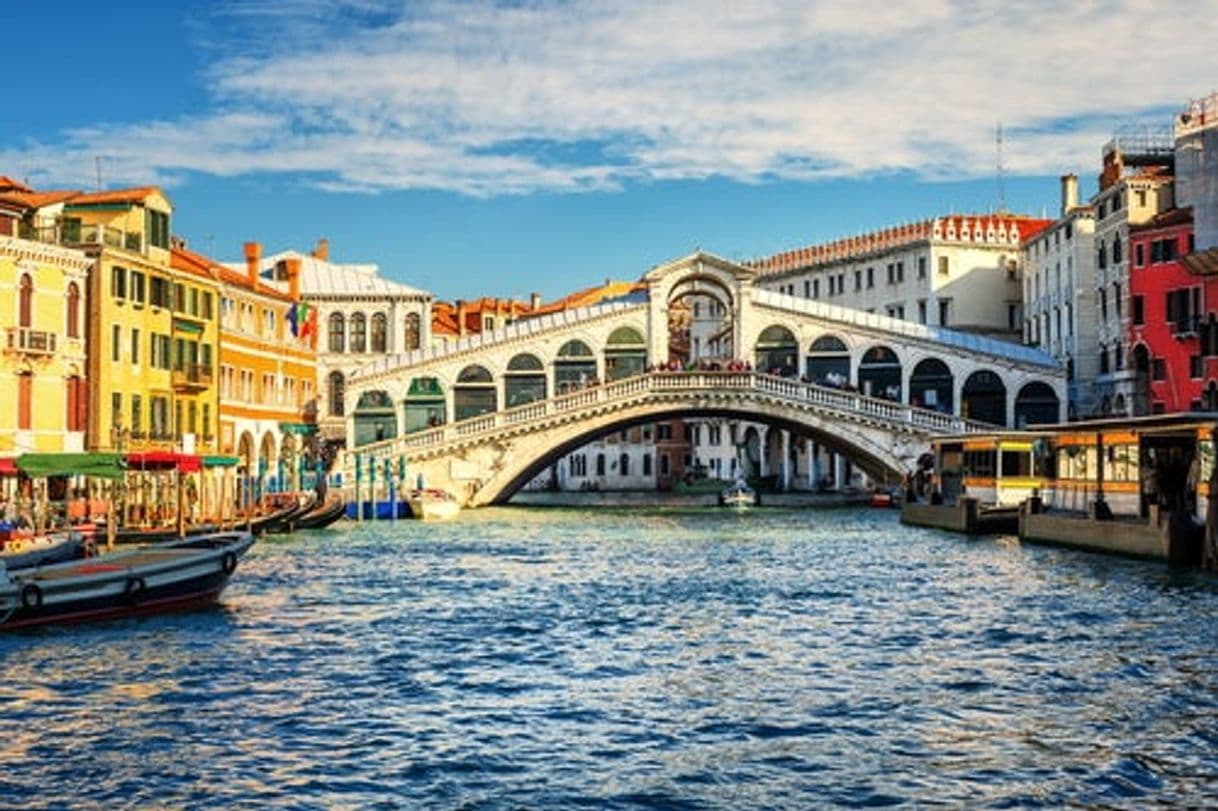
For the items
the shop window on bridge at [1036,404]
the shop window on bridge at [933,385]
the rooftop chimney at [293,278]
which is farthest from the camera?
the rooftop chimney at [293,278]

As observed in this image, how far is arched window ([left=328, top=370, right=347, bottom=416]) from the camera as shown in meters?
60.0

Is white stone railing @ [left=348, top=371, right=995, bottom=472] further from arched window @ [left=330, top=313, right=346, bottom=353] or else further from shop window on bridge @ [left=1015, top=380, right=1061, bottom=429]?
arched window @ [left=330, top=313, right=346, bottom=353]

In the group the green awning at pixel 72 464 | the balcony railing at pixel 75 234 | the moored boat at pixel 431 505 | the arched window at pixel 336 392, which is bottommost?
the moored boat at pixel 431 505

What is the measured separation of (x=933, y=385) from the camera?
51594 millimetres

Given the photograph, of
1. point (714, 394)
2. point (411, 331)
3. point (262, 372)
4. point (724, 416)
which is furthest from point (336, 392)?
point (714, 394)

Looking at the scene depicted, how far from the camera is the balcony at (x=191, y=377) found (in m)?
40.1

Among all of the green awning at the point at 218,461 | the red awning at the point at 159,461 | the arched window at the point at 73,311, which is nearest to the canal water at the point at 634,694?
the red awning at the point at 159,461

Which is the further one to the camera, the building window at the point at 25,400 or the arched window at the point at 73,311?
the arched window at the point at 73,311

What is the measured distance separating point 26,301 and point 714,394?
20498mm

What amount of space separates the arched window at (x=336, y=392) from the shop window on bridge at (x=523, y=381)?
31.7 feet

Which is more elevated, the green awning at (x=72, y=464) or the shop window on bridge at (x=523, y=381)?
the shop window on bridge at (x=523, y=381)

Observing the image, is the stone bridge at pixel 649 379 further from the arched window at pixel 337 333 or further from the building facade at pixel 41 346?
the building facade at pixel 41 346

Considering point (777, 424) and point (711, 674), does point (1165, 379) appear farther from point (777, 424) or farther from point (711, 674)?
point (711, 674)

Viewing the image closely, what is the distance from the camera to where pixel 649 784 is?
11.6 m
